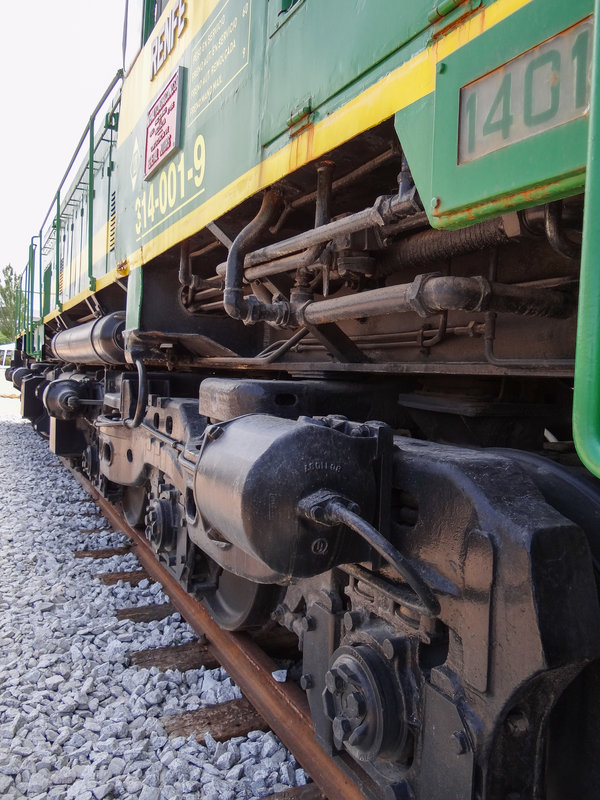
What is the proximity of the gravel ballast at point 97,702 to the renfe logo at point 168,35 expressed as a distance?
318 cm

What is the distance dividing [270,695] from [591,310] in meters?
2.11

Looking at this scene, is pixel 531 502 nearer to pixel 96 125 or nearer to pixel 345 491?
pixel 345 491

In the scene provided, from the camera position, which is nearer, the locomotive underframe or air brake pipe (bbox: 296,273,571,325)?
the locomotive underframe

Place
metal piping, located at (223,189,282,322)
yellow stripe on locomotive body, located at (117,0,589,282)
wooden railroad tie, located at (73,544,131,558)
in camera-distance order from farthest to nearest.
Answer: wooden railroad tie, located at (73,544,131,558), metal piping, located at (223,189,282,322), yellow stripe on locomotive body, located at (117,0,589,282)

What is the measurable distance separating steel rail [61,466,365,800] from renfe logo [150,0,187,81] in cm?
310

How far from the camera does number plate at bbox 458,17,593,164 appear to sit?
0.96m

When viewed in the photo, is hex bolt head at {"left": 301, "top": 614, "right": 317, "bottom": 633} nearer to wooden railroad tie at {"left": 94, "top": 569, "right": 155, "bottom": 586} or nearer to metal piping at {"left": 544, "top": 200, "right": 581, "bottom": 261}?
metal piping at {"left": 544, "top": 200, "right": 581, "bottom": 261}

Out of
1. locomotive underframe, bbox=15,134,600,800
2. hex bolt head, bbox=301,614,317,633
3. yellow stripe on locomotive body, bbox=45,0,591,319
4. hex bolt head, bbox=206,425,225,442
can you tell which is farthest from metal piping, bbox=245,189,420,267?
hex bolt head, bbox=301,614,317,633

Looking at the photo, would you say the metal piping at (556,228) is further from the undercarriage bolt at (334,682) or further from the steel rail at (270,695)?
the steel rail at (270,695)

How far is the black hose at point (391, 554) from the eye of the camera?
50.8 inches

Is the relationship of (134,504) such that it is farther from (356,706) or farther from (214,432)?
(356,706)

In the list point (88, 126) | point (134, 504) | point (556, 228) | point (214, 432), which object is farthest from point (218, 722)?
point (88, 126)

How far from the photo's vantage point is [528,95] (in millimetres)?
1055

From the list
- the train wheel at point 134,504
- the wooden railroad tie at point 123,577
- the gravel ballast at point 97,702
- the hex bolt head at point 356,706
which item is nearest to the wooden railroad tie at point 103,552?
the gravel ballast at point 97,702
